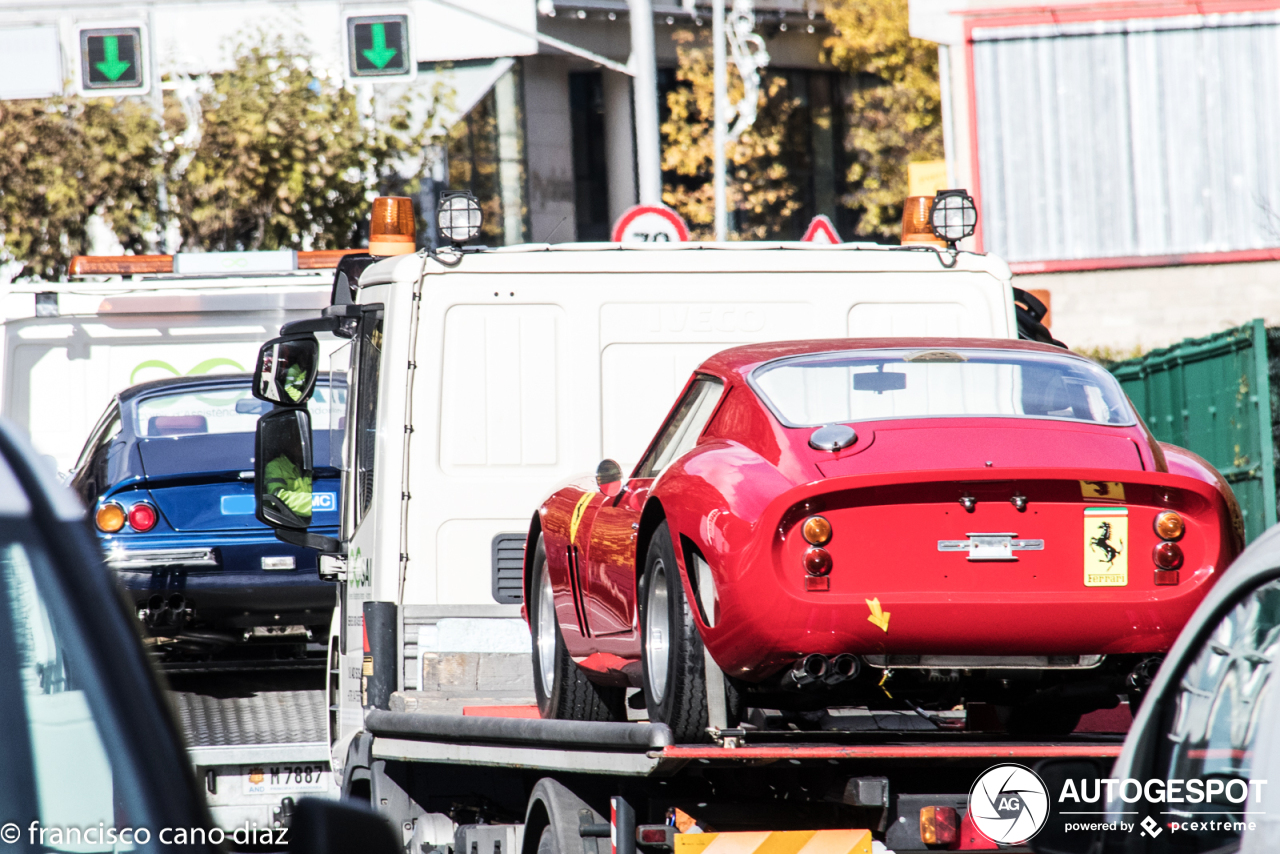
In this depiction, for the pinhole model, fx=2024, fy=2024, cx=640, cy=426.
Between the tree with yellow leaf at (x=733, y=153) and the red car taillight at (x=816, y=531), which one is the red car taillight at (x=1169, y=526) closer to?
the red car taillight at (x=816, y=531)

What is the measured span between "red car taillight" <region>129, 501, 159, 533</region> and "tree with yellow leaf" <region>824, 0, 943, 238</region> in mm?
29651

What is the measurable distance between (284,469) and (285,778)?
172cm

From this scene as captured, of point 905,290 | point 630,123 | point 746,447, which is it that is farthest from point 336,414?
point 630,123

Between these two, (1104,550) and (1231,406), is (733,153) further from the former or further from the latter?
(1104,550)

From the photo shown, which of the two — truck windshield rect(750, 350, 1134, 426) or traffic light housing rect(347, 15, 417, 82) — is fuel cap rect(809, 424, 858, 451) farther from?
traffic light housing rect(347, 15, 417, 82)

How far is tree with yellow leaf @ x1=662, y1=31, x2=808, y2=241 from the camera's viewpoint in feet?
129

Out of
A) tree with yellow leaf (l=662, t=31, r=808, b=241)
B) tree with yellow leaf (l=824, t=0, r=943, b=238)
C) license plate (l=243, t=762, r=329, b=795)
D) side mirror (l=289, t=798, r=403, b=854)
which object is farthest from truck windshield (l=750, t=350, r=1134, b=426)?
tree with yellow leaf (l=662, t=31, r=808, b=241)

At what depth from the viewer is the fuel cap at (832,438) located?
5363mm

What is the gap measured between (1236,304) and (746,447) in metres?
22.0

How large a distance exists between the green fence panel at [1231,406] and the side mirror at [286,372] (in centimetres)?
749

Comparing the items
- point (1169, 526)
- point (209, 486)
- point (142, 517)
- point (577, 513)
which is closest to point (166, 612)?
point (142, 517)

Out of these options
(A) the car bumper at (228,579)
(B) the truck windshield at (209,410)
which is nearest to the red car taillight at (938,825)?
(A) the car bumper at (228,579)

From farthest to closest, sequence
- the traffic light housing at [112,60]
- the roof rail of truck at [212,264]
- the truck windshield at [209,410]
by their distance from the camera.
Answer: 1. the traffic light housing at [112,60]
2. the roof rail of truck at [212,264]
3. the truck windshield at [209,410]

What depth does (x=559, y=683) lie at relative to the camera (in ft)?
22.2
